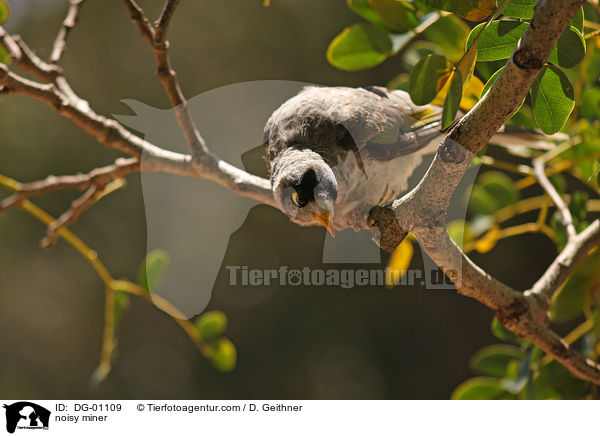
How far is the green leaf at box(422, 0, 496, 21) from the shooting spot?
26.3 inches

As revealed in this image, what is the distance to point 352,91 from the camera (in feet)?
3.88

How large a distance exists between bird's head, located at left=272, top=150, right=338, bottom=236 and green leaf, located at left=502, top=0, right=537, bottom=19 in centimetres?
42

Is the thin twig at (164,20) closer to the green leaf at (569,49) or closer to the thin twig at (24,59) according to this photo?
the thin twig at (24,59)

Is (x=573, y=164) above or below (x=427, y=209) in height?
above

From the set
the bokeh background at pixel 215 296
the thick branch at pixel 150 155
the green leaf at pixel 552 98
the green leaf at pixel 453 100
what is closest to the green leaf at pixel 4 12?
the thick branch at pixel 150 155

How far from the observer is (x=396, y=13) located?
929mm

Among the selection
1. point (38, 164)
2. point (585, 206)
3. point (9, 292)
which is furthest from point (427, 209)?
point (9, 292)

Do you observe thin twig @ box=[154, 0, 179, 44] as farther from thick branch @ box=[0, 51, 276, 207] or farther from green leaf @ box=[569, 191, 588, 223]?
green leaf @ box=[569, 191, 588, 223]

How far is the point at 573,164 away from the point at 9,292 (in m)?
3.52

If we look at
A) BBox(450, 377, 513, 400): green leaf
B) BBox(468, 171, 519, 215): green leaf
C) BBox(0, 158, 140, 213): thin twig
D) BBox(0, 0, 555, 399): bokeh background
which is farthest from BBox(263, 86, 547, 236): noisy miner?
BBox(0, 0, 555, 399): bokeh background

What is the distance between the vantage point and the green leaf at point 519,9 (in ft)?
2.20

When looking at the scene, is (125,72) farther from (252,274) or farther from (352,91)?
(352,91)

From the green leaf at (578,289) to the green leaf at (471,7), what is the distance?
1.79 ft
